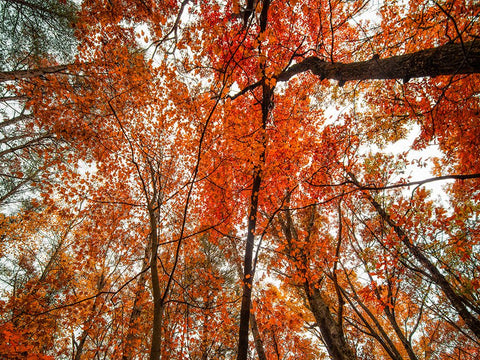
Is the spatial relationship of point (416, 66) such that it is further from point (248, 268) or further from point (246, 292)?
point (246, 292)

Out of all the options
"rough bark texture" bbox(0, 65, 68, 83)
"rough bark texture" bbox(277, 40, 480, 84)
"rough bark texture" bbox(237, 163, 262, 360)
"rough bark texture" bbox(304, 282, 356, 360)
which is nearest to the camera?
"rough bark texture" bbox(237, 163, 262, 360)

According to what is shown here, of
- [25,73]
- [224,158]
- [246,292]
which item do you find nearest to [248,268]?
[246,292]

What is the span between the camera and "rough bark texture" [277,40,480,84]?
2570 mm

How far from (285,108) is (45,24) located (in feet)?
25.5

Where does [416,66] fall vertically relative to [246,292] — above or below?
above

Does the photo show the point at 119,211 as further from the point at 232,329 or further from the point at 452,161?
the point at 452,161

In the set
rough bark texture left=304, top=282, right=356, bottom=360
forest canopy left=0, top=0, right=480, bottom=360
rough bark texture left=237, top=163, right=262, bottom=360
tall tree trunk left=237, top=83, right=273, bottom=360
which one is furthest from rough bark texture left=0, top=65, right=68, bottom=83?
rough bark texture left=304, top=282, right=356, bottom=360

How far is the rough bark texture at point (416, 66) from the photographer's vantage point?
2.57 meters

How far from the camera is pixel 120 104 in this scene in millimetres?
6125

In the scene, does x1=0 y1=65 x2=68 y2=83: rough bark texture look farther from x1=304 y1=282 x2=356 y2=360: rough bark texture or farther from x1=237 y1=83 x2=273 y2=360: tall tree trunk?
x1=304 y1=282 x2=356 y2=360: rough bark texture

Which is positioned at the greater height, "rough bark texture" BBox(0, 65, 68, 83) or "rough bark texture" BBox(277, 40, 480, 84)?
"rough bark texture" BBox(0, 65, 68, 83)

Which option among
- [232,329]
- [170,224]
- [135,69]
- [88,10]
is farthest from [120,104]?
[232,329]

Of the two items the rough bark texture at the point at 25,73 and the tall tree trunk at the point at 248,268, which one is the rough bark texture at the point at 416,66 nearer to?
the tall tree trunk at the point at 248,268

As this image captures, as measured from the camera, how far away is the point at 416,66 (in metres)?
3.03
